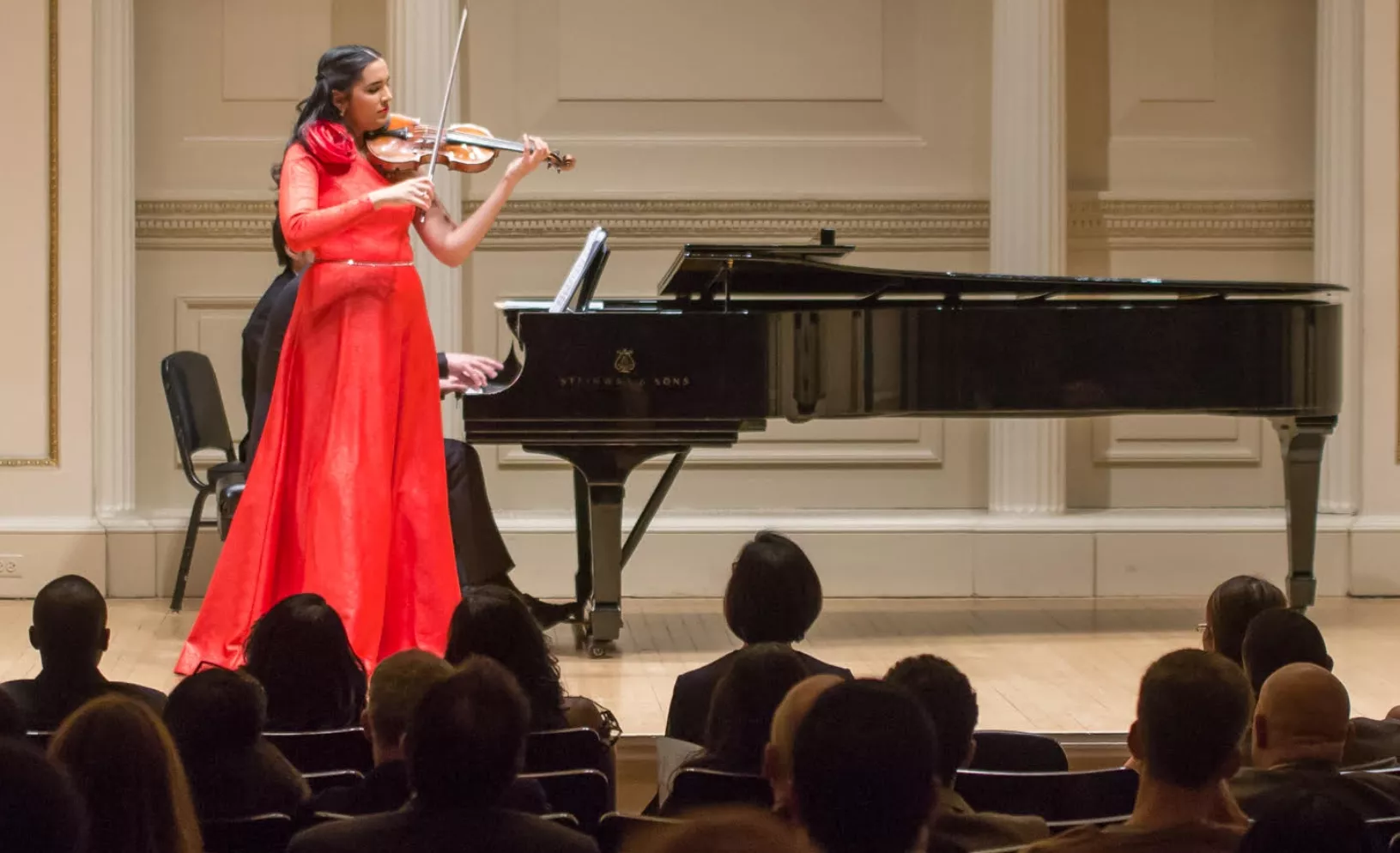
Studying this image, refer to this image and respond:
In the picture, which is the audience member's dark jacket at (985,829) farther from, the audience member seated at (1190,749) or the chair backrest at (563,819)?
the chair backrest at (563,819)

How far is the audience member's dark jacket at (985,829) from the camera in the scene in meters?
1.94

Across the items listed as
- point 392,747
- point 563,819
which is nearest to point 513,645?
point 392,747

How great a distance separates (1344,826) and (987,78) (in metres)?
5.24

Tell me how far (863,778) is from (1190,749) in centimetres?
57

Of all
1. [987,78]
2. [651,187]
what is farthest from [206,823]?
[987,78]

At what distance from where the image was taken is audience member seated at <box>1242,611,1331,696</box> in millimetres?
2648

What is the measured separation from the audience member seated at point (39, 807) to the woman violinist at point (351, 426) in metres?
2.58

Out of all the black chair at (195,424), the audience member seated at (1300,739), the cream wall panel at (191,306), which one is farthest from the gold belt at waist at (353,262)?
the audience member seated at (1300,739)

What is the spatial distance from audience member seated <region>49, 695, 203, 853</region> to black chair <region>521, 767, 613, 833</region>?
1.92ft

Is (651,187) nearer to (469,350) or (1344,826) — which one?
(469,350)

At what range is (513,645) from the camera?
2531 millimetres

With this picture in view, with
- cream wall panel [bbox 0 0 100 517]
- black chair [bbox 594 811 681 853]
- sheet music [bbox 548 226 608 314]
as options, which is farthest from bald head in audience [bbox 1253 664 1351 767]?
cream wall panel [bbox 0 0 100 517]

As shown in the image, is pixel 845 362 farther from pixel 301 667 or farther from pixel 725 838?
pixel 725 838

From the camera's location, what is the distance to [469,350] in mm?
6305
